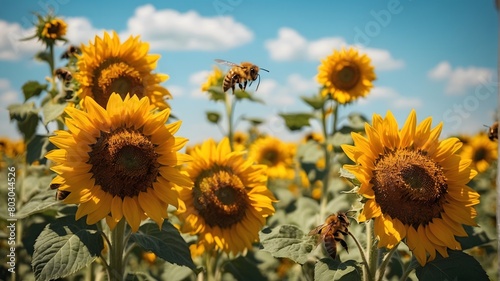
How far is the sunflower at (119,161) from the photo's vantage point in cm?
238

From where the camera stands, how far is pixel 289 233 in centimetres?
282

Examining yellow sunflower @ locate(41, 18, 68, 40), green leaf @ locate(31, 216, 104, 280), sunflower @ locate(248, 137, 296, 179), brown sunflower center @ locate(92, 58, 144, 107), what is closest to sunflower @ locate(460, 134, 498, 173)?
sunflower @ locate(248, 137, 296, 179)

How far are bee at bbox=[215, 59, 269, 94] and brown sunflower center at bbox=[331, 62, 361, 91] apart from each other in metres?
1.20

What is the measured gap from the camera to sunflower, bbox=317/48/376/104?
4.75 m

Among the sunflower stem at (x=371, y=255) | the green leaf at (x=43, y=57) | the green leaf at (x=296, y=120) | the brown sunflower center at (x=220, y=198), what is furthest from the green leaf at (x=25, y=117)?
the sunflower stem at (x=371, y=255)

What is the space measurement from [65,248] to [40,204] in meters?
0.36

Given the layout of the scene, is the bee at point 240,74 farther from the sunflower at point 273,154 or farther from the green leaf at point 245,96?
the sunflower at point 273,154

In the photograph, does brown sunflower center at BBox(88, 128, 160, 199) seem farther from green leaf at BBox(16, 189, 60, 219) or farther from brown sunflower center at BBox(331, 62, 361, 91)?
brown sunflower center at BBox(331, 62, 361, 91)

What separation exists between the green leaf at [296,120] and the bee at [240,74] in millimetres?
1124

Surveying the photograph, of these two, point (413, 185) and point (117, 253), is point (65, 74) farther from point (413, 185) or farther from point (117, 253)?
Result: point (413, 185)

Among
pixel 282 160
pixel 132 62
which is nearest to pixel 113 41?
pixel 132 62

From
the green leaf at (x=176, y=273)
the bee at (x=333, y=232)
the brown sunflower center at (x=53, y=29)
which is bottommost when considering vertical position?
the green leaf at (x=176, y=273)

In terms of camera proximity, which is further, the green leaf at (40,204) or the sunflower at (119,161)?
the green leaf at (40,204)

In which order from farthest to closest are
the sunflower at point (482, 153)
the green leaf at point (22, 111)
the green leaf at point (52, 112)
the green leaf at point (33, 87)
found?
the sunflower at point (482, 153)
the green leaf at point (33, 87)
the green leaf at point (22, 111)
the green leaf at point (52, 112)
